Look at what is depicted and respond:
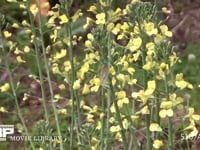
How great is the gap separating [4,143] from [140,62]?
1940mm

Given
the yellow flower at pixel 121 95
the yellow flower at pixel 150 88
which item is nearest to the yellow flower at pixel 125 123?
the yellow flower at pixel 121 95

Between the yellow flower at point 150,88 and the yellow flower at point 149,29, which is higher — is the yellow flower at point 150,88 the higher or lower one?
the lower one

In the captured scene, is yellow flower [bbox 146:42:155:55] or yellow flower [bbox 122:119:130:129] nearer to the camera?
yellow flower [bbox 146:42:155:55]

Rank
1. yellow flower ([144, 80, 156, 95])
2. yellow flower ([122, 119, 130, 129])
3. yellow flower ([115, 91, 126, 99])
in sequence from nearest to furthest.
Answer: yellow flower ([144, 80, 156, 95]) < yellow flower ([115, 91, 126, 99]) < yellow flower ([122, 119, 130, 129])

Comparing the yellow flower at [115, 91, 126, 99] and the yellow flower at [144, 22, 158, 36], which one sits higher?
the yellow flower at [144, 22, 158, 36]

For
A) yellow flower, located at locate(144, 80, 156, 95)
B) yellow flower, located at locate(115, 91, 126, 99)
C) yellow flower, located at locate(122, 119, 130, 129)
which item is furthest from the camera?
yellow flower, located at locate(122, 119, 130, 129)

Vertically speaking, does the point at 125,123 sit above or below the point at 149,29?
below

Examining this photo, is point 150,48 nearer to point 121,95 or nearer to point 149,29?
point 149,29

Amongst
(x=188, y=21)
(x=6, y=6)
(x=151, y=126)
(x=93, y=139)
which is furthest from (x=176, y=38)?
(x=151, y=126)

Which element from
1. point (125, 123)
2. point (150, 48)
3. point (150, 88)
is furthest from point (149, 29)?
point (125, 123)

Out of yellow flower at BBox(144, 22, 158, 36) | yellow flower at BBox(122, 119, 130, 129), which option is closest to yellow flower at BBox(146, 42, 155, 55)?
yellow flower at BBox(144, 22, 158, 36)

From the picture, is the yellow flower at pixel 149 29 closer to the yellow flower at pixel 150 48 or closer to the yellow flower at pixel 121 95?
the yellow flower at pixel 150 48

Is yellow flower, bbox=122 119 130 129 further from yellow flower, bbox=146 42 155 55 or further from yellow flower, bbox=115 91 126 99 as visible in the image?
yellow flower, bbox=146 42 155 55

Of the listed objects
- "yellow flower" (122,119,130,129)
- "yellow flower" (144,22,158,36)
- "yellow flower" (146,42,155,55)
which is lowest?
"yellow flower" (122,119,130,129)
